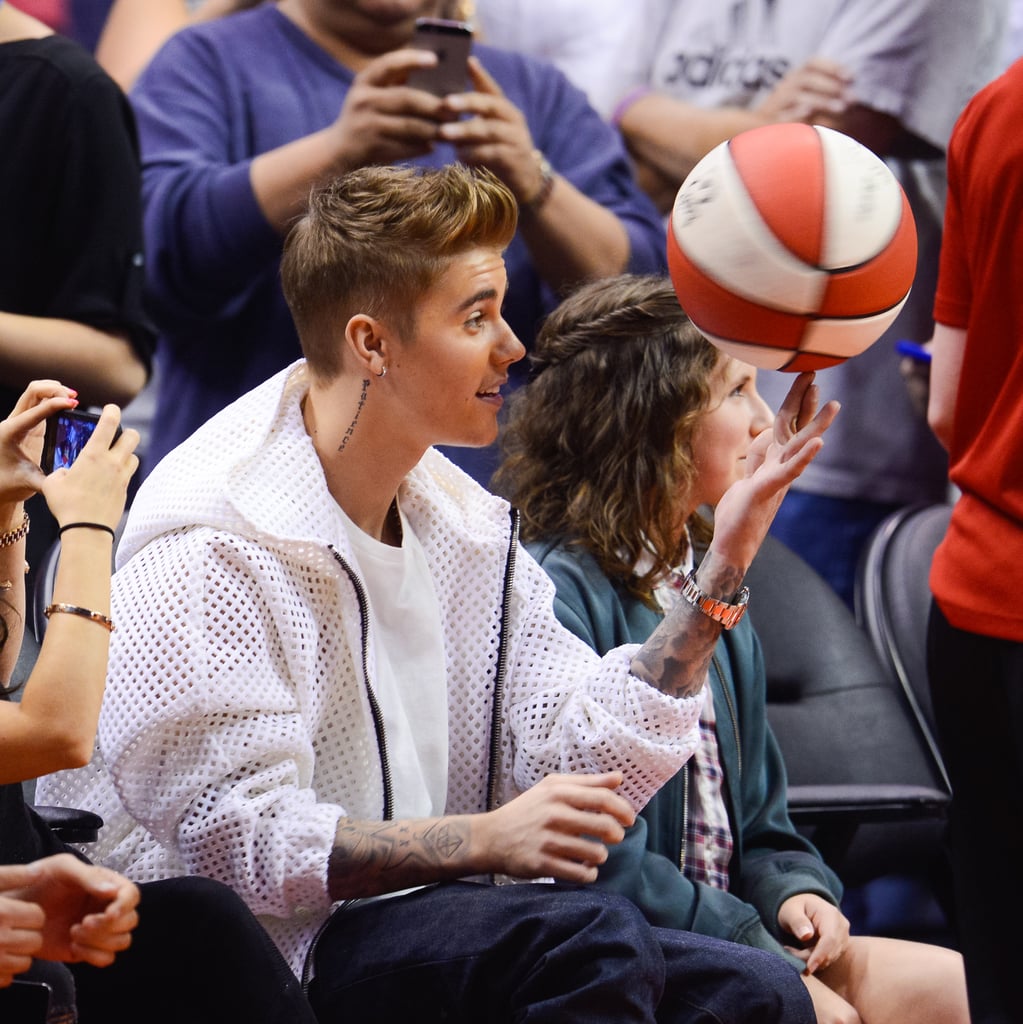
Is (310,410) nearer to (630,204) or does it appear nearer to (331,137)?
(331,137)

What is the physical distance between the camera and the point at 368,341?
180 centimetres

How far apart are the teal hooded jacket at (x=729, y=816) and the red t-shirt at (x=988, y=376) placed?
0.38 m

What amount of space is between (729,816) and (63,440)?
45.6 inches

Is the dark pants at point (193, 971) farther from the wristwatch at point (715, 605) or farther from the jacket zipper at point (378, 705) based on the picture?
the wristwatch at point (715, 605)

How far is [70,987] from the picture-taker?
1.29 m

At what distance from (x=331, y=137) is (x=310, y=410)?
1.06m

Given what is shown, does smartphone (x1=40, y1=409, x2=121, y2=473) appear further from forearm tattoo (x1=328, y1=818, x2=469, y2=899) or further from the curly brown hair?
the curly brown hair

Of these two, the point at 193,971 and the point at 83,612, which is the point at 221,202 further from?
the point at 193,971

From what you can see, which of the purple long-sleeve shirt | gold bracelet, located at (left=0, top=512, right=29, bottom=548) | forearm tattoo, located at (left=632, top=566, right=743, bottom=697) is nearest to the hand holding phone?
→ gold bracelet, located at (left=0, top=512, right=29, bottom=548)

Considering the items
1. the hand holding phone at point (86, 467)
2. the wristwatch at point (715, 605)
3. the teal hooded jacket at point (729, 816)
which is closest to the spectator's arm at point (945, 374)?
the teal hooded jacket at point (729, 816)

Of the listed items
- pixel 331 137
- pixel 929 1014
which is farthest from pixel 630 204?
pixel 929 1014

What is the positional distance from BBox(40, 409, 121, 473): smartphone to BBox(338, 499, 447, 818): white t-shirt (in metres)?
0.40

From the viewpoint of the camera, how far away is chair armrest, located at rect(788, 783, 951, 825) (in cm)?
226

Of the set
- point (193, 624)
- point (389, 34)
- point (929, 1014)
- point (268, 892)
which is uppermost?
point (389, 34)
